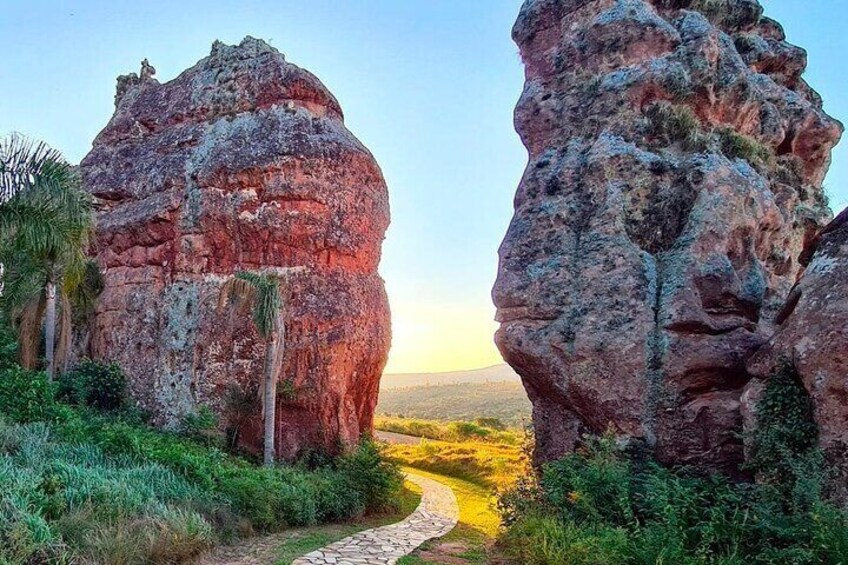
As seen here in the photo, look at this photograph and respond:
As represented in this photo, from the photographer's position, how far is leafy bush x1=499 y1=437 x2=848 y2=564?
663 cm

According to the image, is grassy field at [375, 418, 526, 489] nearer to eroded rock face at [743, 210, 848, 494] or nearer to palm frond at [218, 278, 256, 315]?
palm frond at [218, 278, 256, 315]

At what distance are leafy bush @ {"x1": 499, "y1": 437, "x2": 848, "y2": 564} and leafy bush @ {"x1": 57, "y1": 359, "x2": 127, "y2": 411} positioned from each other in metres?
14.6

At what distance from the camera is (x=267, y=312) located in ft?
50.9

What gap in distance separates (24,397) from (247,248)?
7656 millimetres

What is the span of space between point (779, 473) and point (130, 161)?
22494mm

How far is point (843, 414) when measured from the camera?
7.55 meters

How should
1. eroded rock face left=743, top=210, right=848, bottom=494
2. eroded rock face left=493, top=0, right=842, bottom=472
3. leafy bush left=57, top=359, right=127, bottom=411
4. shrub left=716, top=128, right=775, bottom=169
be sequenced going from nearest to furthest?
eroded rock face left=743, top=210, right=848, bottom=494, eroded rock face left=493, top=0, right=842, bottom=472, shrub left=716, top=128, right=775, bottom=169, leafy bush left=57, top=359, right=127, bottom=411

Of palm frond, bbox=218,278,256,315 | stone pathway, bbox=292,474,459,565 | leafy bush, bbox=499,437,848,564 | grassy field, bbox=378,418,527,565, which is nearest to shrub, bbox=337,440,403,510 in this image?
stone pathway, bbox=292,474,459,565

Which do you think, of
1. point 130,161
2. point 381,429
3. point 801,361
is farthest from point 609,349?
point 381,429

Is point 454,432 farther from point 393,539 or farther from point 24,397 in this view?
point 24,397

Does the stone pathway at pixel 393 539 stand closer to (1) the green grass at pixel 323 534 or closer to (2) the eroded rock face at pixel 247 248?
(1) the green grass at pixel 323 534

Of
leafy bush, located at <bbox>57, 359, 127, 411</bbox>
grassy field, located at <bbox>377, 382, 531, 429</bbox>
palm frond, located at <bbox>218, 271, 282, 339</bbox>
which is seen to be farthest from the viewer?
grassy field, located at <bbox>377, 382, 531, 429</bbox>

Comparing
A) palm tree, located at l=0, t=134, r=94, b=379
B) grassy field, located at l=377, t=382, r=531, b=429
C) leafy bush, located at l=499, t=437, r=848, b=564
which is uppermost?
palm tree, located at l=0, t=134, r=94, b=379

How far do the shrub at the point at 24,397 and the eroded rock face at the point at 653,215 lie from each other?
10.9 m
